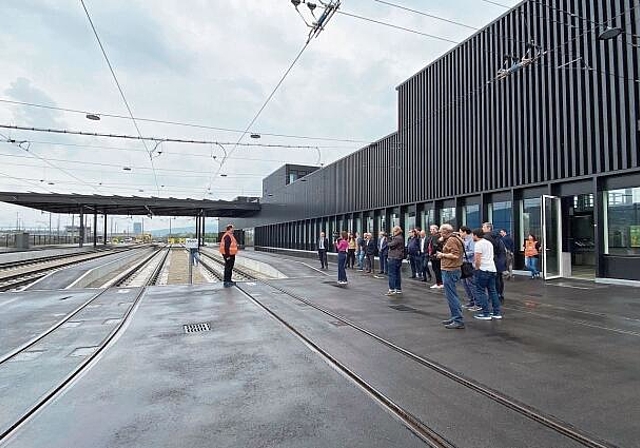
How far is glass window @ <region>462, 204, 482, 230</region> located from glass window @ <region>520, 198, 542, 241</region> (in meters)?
1.95

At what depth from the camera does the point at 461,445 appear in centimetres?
301

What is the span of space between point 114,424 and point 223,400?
3.18 ft

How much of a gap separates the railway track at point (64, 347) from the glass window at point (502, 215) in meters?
13.7

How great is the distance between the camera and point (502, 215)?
16.2 m

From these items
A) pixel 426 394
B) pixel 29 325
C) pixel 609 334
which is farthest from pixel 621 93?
pixel 29 325

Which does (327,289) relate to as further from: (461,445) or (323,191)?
(323,191)

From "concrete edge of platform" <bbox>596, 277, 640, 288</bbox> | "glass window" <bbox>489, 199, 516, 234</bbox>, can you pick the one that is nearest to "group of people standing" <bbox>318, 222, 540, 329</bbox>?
"glass window" <bbox>489, 199, 516, 234</bbox>

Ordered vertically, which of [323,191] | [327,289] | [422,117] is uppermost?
[422,117]

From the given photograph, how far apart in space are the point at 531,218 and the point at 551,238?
4.14ft

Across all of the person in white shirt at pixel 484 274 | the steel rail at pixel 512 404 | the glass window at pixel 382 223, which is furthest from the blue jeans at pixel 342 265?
the glass window at pixel 382 223

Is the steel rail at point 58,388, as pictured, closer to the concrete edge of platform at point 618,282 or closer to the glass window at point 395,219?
the concrete edge of platform at point 618,282

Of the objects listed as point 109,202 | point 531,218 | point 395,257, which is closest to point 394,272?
point 395,257

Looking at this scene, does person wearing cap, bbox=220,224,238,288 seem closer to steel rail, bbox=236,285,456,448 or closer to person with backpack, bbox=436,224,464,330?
steel rail, bbox=236,285,456,448

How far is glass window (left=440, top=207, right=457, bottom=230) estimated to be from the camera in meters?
18.5
